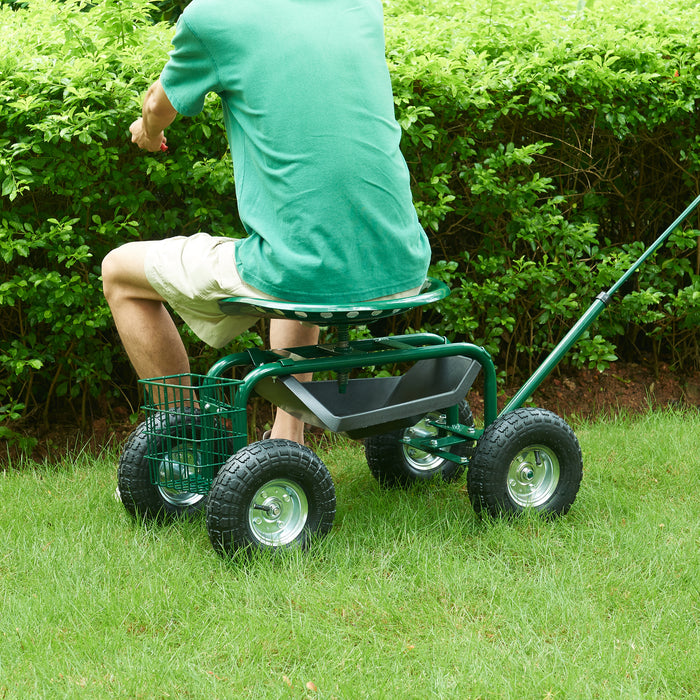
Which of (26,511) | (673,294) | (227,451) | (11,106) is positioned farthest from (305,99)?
(673,294)

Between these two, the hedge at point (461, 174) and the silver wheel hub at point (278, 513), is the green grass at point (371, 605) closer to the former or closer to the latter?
the silver wheel hub at point (278, 513)

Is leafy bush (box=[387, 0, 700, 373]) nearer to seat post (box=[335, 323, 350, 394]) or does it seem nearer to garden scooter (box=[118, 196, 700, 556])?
garden scooter (box=[118, 196, 700, 556])

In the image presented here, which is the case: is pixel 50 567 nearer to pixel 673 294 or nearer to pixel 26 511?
pixel 26 511

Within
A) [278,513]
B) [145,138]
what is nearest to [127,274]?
[145,138]

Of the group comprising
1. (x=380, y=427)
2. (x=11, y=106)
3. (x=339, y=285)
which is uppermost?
(x=11, y=106)

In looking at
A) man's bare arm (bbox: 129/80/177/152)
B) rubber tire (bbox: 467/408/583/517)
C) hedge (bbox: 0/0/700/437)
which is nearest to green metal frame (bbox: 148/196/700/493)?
rubber tire (bbox: 467/408/583/517)

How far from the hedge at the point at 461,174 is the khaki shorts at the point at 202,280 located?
78 centimetres

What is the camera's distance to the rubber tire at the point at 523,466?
104 inches

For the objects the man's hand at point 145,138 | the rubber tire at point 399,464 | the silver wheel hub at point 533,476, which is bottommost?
the rubber tire at point 399,464

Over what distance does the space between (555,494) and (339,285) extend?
3.17 ft

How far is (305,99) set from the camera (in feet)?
7.85

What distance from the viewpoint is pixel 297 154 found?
240 centimetres

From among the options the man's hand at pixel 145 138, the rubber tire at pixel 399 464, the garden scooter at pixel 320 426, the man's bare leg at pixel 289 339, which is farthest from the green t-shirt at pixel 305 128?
the rubber tire at pixel 399 464

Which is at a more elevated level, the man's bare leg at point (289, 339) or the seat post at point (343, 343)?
the seat post at point (343, 343)
